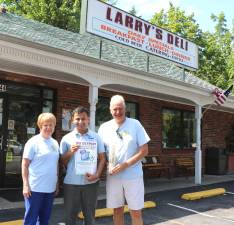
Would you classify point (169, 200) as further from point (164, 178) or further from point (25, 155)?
point (25, 155)

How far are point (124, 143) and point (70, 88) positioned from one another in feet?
21.3

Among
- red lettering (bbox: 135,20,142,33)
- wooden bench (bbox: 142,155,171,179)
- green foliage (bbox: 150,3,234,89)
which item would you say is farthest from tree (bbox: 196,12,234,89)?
red lettering (bbox: 135,20,142,33)

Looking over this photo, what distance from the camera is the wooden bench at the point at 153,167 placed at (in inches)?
490

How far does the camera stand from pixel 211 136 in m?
17.0

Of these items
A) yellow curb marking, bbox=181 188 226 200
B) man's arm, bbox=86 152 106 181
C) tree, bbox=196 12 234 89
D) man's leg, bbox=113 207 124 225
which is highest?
tree, bbox=196 12 234 89

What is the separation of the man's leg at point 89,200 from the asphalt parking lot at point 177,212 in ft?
7.16

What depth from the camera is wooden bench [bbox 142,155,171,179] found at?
490 inches

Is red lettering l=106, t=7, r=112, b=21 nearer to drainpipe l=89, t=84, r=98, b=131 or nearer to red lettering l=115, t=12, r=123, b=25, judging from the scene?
red lettering l=115, t=12, r=123, b=25

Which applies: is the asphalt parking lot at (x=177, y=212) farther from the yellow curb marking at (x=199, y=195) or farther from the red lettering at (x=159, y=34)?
the red lettering at (x=159, y=34)

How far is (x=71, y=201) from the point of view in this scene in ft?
14.2

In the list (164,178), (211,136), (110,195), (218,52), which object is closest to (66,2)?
(218,52)

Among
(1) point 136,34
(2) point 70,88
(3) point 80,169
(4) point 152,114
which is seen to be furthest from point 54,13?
(3) point 80,169

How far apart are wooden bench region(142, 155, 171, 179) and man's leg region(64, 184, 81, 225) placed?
7873 mm

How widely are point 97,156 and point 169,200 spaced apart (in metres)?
5.14
